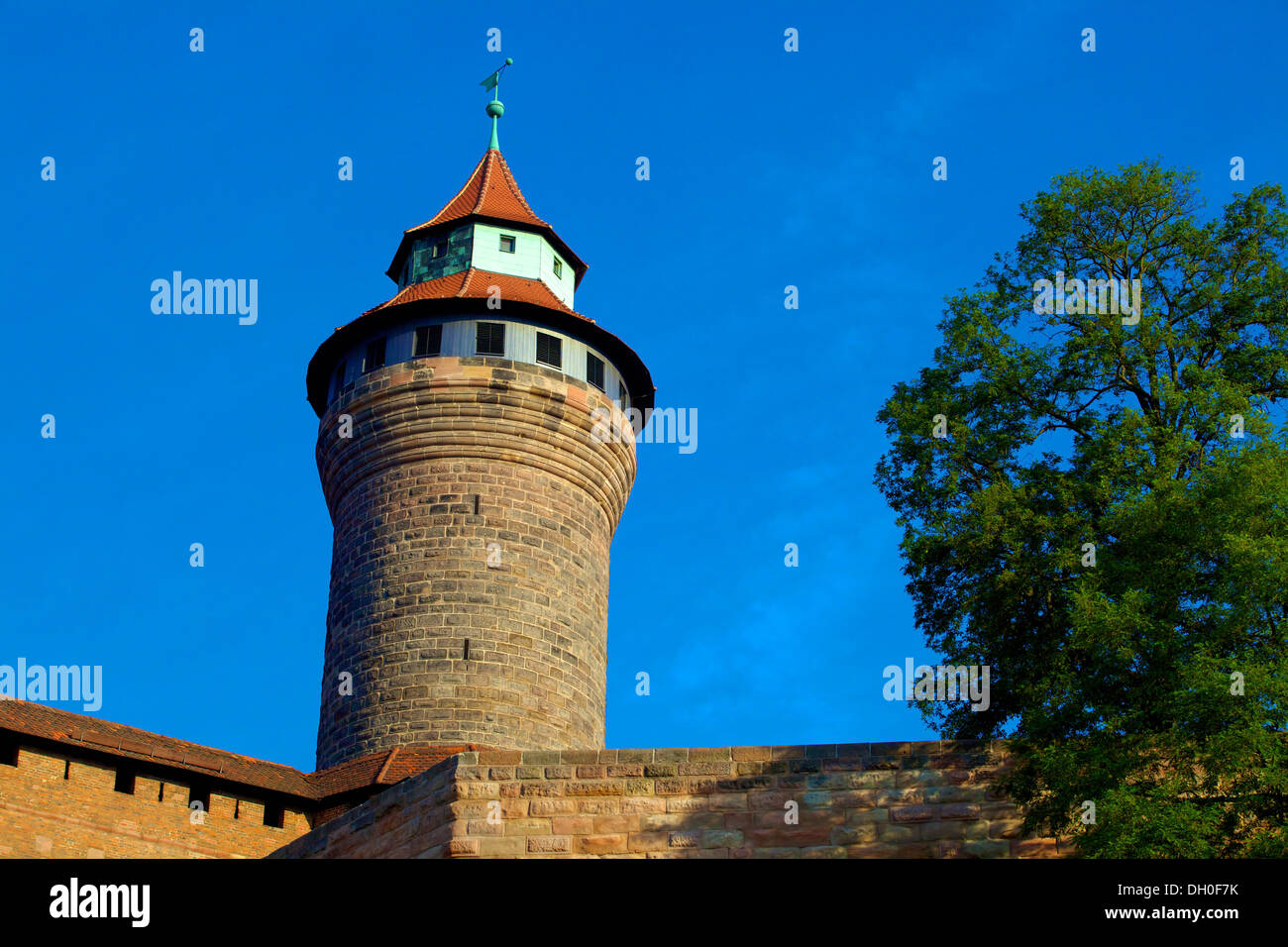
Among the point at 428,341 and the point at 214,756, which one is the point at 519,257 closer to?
the point at 428,341

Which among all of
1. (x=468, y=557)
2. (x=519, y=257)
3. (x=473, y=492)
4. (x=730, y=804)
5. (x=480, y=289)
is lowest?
(x=730, y=804)

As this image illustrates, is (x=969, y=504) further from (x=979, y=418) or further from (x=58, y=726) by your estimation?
(x=58, y=726)

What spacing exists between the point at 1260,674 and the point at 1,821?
15055mm

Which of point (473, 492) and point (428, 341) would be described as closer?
point (473, 492)

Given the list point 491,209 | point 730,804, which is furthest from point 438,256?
point 730,804

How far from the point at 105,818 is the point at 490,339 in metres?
10.6

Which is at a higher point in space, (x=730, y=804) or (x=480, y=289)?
(x=480, y=289)

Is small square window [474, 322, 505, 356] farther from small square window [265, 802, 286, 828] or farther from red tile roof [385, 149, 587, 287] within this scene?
small square window [265, 802, 286, 828]

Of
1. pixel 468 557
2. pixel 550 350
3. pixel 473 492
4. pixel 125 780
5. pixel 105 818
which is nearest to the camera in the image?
pixel 105 818

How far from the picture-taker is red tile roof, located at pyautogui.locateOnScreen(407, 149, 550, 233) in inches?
1264

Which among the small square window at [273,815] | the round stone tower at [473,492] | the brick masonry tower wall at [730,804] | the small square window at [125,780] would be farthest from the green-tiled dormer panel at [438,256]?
the brick masonry tower wall at [730,804]

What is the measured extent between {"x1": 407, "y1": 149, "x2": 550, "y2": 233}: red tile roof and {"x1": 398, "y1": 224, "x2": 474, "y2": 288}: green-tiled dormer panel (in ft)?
0.90

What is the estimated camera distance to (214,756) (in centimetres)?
2422
